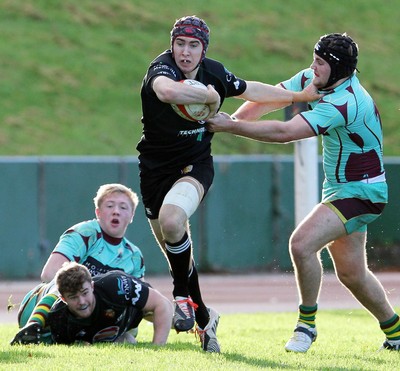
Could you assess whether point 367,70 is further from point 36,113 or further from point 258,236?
point 258,236

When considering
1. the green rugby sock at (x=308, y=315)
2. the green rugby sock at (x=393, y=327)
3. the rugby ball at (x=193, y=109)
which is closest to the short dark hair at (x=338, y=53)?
the rugby ball at (x=193, y=109)

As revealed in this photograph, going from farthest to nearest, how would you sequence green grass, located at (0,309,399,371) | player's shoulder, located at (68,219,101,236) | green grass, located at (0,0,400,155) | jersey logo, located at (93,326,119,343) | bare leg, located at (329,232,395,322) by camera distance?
green grass, located at (0,0,400,155) < player's shoulder, located at (68,219,101,236) < jersey logo, located at (93,326,119,343) < bare leg, located at (329,232,395,322) < green grass, located at (0,309,399,371)

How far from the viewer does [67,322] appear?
829 cm

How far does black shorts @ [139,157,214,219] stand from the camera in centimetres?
→ 810

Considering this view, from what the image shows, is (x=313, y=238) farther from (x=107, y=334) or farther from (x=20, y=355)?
(x=20, y=355)

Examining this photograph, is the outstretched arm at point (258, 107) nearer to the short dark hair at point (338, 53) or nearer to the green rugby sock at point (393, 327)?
the short dark hair at point (338, 53)

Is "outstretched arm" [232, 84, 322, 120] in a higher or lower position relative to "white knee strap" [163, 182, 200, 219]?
higher

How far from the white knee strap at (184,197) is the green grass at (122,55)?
16.9 metres

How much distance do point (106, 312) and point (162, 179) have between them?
1081 millimetres

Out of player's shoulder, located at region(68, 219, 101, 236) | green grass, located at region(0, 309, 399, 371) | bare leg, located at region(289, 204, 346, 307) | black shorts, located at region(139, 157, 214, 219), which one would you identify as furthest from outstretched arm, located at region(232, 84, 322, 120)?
green grass, located at region(0, 309, 399, 371)

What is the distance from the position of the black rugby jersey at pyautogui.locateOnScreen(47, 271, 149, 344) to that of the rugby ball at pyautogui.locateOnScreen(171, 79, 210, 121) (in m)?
1.37

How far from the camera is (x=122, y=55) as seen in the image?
30.9 m

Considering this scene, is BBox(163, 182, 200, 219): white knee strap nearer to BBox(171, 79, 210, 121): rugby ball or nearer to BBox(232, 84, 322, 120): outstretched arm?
BBox(171, 79, 210, 121): rugby ball

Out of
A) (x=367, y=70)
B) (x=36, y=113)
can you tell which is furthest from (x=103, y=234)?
(x=367, y=70)
